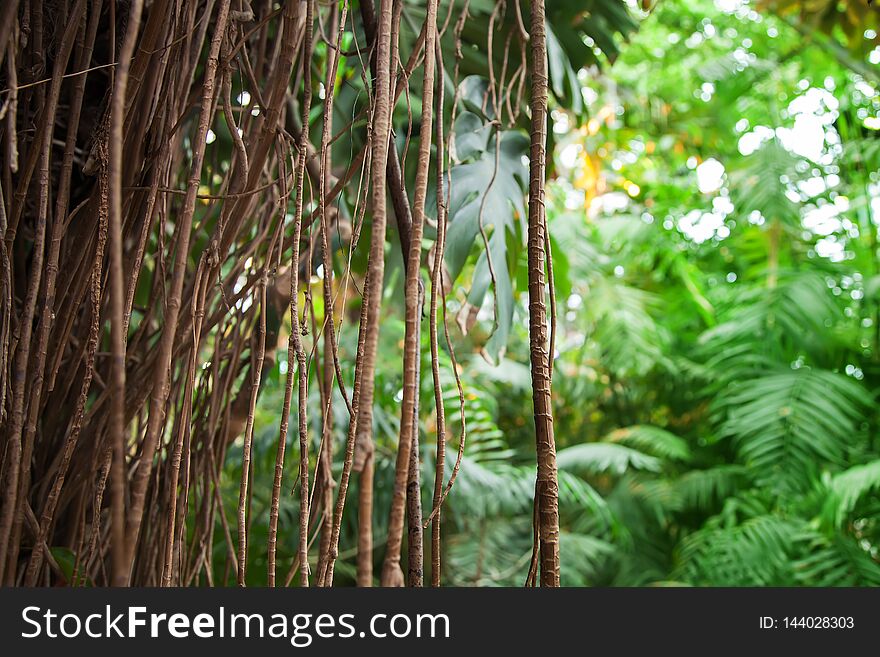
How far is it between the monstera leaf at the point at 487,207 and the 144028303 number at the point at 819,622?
372 mm

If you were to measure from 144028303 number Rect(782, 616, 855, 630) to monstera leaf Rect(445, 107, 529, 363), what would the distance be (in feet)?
1.22

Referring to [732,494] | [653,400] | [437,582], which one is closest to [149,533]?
[437,582]

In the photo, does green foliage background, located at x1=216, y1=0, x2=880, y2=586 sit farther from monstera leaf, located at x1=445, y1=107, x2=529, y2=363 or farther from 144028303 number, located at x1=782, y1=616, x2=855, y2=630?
144028303 number, located at x1=782, y1=616, x2=855, y2=630

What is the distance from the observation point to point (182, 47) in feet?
1.54

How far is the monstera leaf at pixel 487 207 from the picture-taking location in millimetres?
721

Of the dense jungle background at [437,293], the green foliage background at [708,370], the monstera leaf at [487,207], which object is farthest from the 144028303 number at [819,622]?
the green foliage background at [708,370]

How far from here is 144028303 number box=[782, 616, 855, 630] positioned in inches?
13.1

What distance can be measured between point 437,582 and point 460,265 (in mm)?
431

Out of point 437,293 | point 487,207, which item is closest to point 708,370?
point 487,207

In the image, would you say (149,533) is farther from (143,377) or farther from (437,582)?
(437,582)

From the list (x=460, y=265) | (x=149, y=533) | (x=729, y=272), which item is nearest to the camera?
(x=149, y=533)

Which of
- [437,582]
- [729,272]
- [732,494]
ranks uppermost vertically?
[729,272]

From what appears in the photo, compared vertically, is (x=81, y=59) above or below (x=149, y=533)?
above

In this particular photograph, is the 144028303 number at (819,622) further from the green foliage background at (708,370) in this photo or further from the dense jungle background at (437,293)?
the green foliage background at (708,370)
